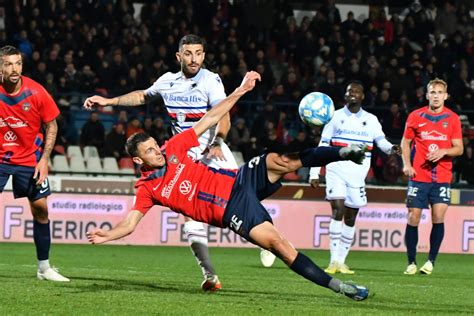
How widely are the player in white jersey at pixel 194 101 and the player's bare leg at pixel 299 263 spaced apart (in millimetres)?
1477

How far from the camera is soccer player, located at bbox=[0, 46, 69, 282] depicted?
1055 cm

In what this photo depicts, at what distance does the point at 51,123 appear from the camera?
10672 mm

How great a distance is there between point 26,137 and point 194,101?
5.62 feet

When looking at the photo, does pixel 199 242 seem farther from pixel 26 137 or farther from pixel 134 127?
pixel 134 127

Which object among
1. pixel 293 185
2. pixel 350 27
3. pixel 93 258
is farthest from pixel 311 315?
pixel 350 27

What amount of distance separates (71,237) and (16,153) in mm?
8821

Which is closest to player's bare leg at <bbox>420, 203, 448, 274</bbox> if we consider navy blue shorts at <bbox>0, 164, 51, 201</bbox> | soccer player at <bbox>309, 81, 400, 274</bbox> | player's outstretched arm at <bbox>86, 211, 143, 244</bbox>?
soccer player at <bbox>309, 81, 400, 274</bbox>

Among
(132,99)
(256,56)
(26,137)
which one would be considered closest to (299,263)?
(132,99)

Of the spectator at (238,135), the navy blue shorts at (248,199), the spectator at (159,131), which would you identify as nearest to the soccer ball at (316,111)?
the navy blue shorts at (248,199)

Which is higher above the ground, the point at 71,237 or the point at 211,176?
the point at 211,176

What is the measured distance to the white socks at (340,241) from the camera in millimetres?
14125

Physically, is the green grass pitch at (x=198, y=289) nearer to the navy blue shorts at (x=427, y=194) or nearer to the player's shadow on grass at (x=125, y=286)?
the player's shadow on grass at (x=125, y=286)

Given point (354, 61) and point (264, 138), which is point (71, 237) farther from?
point (354, 61)

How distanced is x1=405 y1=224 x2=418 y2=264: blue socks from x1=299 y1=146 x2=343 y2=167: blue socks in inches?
224
